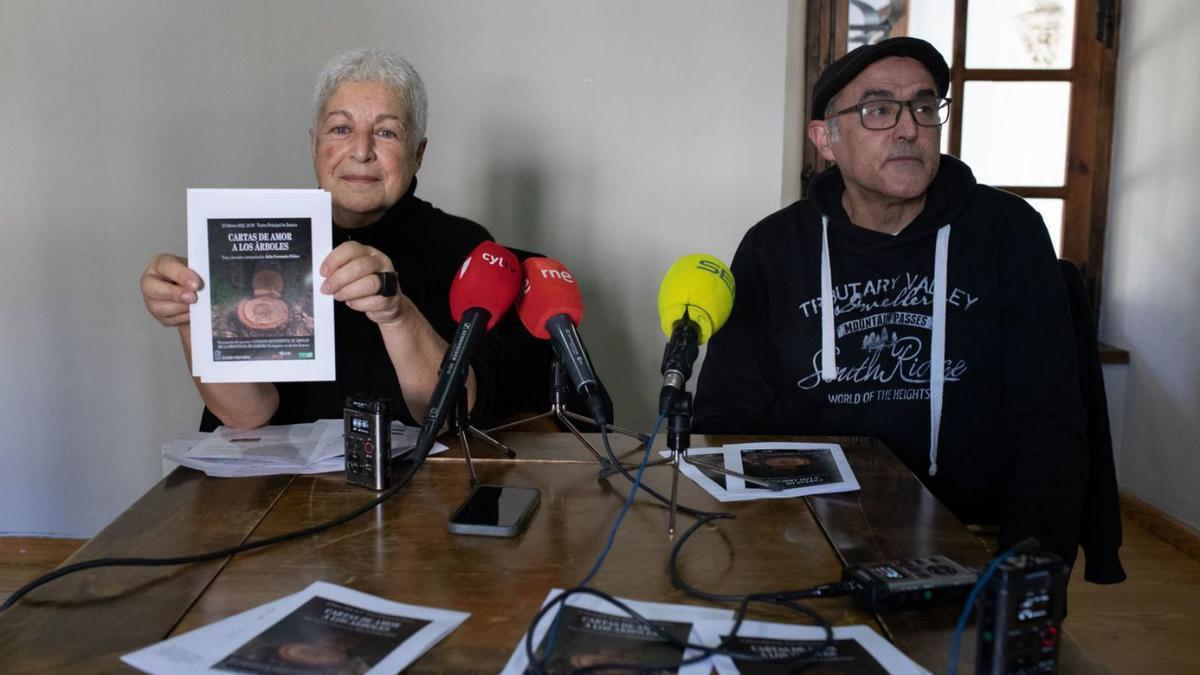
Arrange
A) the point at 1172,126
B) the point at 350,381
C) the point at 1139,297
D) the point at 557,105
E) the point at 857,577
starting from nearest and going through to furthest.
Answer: the point at 857,577 < the point at 350,381 < the point at 557,105 < the point at 1172,126 < the point at 1139,297

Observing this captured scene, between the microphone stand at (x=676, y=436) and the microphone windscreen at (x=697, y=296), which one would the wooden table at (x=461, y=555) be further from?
the microphone windscreen at (x=697, y=296)

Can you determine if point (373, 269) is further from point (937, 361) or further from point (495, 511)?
point (937, 361)

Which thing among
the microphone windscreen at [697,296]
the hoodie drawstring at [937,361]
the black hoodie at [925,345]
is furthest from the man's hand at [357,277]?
the hoodie drawstring at [937,361]

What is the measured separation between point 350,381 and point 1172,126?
8.62 ft

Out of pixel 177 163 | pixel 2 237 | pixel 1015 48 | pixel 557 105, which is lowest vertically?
pixel 2 237

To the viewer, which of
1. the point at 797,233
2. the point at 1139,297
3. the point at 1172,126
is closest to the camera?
the point at 797,233

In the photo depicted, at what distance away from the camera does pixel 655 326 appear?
110 inches

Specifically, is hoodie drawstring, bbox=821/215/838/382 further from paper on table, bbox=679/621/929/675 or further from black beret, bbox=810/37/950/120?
paper on table, bbox=679/621/929/675

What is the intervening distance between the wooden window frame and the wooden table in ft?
6.48

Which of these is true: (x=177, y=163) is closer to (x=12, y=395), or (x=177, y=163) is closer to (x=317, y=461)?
(x=12, y=395)

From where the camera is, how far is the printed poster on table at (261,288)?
133 cm

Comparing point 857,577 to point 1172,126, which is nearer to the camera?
point 857,577

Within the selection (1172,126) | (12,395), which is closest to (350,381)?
(12,395)

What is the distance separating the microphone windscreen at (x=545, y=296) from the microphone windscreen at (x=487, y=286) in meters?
0.03
